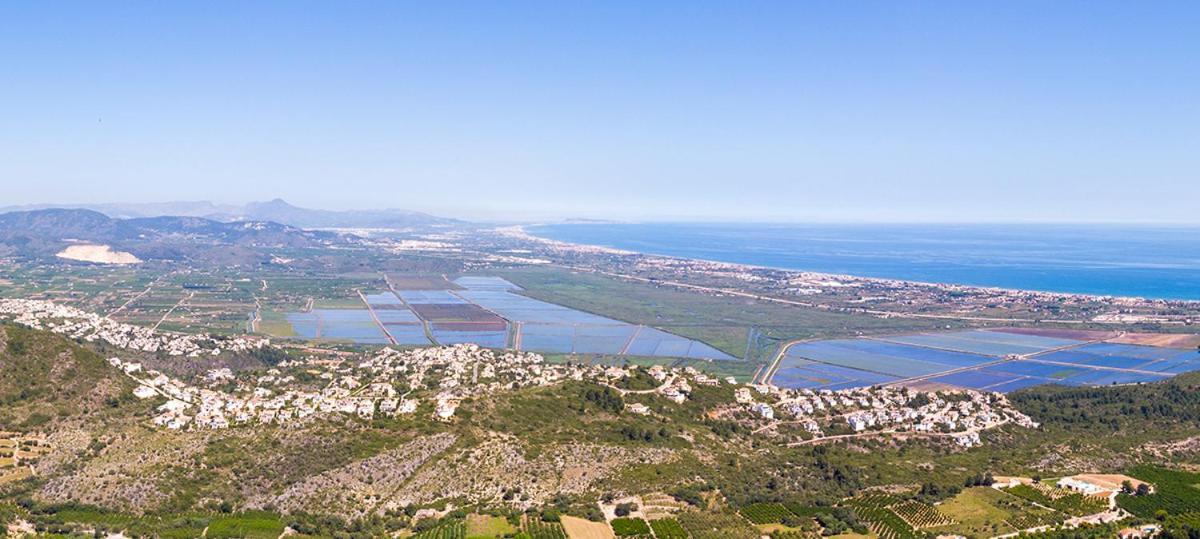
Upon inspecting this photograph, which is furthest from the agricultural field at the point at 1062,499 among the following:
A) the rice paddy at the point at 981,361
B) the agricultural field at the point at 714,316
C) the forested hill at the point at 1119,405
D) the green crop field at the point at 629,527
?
the agricultural field at the point at 714,316

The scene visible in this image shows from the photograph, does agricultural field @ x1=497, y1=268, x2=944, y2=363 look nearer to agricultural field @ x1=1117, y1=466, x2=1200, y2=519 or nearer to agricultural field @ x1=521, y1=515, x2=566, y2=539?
agricultural field @ x1=1117, y1=466, x2=1200, y2=519

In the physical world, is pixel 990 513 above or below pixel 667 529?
above

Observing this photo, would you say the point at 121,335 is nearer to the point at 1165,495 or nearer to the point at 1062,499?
the point at 1062,499

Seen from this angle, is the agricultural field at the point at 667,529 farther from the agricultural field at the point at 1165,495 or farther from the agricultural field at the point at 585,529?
the agricultural field at the point at 1165,495

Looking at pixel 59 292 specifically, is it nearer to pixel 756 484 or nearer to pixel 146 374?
pixel 146 374

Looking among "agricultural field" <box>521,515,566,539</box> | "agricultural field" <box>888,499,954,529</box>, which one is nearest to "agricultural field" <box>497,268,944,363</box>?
"agricultural field" <box>888,499,954,529</box>

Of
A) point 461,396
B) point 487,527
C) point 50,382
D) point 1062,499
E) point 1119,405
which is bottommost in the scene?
point 487,527

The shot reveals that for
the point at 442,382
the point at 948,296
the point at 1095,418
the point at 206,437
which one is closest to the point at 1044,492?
the point at 1095,418

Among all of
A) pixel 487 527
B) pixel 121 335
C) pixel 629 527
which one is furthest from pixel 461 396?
pixel 121 335

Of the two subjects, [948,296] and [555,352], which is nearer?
[555,352]
